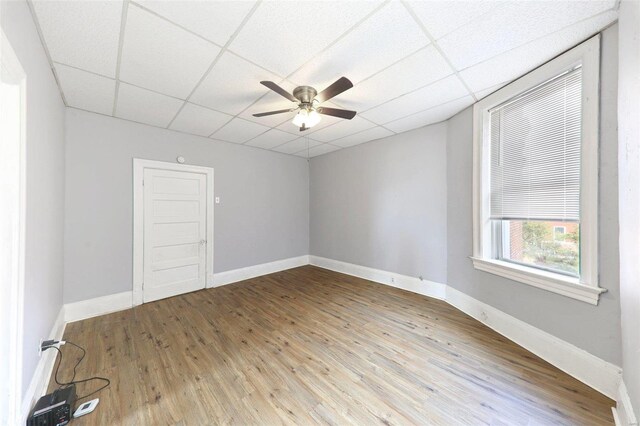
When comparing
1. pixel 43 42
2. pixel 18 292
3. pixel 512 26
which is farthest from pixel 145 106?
pixel 512 26

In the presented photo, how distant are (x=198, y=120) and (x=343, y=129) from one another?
2.10m

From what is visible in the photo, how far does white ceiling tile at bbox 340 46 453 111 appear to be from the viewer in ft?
6.27

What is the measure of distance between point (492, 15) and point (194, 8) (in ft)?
6.27

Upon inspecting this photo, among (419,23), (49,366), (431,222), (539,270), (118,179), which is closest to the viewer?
(419,23)

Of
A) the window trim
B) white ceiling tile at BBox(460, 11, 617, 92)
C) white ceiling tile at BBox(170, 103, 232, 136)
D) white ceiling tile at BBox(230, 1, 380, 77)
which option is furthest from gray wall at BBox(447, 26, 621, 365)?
white ceiling tile at BBox(170, 103, 232, 136)

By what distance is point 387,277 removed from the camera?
3971 millimetres

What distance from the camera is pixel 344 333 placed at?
8.12ft

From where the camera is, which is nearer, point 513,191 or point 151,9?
point 151,9

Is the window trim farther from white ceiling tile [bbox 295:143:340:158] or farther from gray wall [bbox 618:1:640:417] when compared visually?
white ceiling tile [bbox 295:143:340:158]

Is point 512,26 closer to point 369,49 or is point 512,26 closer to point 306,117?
point 369,49

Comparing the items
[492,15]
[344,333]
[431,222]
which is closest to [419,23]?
[492,15]

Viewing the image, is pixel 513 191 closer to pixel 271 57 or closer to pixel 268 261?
pixel 271 57

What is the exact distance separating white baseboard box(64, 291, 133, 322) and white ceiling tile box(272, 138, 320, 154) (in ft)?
11.0

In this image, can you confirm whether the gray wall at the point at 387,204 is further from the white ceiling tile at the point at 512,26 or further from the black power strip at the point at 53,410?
the black power strip at the point at 53,410
